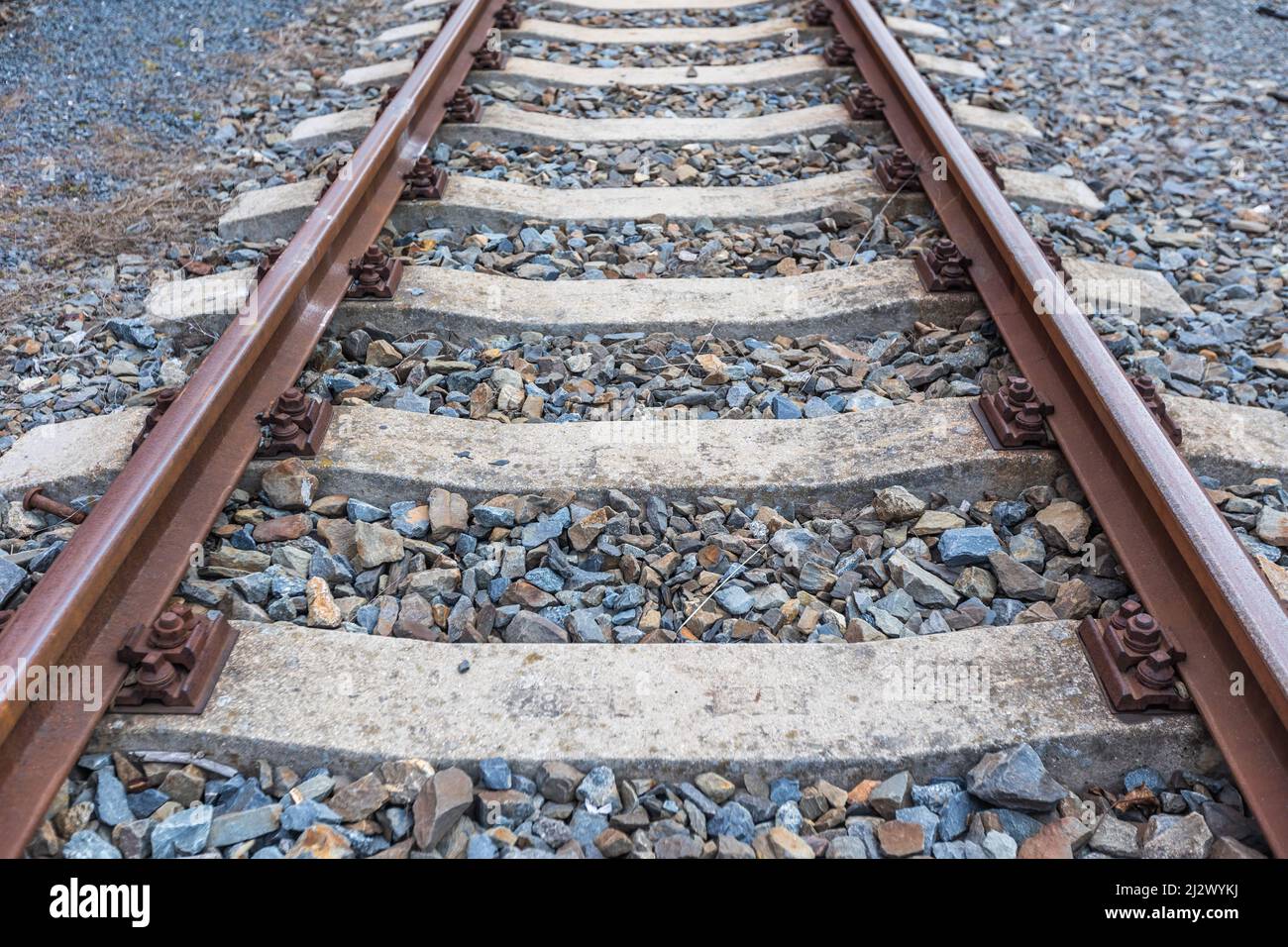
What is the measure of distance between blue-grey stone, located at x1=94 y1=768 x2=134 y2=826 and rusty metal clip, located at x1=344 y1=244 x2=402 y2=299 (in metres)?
1.88

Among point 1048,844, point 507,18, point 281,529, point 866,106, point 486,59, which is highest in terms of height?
point 507,18

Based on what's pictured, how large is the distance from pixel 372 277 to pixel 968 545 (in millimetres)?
2111

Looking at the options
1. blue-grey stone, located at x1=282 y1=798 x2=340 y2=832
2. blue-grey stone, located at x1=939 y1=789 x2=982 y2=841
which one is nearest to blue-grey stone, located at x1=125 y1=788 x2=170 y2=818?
blue-grey stone, located at x1=282 y1=798 x2=340 y2=832

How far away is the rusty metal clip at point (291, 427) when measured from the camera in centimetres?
270

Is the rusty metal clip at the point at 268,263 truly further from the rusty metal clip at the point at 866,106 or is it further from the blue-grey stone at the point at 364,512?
the rusty metal clip at the point at 866,106

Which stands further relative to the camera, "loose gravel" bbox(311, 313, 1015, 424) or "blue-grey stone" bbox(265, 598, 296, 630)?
"loose gravel" bbox(311, 313, 1015, 424)

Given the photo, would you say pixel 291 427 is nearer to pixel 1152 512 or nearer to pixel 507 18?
pixel 1152 512

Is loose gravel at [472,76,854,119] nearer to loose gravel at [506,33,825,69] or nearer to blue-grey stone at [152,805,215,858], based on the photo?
loose gravel at [506,33,825,69]

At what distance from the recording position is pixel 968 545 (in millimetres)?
2500

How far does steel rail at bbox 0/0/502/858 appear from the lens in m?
1.87

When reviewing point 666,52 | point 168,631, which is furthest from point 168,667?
point 666,52

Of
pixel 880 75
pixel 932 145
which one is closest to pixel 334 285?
pixel 932 145

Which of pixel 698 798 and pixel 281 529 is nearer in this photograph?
pixel 698 798

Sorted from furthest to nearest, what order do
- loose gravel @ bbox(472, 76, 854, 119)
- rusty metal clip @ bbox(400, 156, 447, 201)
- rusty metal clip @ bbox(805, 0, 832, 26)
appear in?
rusty metal clip @ bbox(805, 0, 832, 26) < loose gravel @ bbox(472, 76, 854, 119) < rusty metal clip @ bbox(400, 156, 447, 201)
